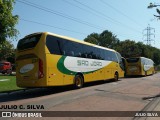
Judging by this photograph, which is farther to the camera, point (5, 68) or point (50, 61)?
point (5, 68)

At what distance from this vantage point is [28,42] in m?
15.9

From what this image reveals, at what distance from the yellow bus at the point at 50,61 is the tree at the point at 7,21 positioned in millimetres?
1259

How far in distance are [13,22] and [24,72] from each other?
3.50 meters

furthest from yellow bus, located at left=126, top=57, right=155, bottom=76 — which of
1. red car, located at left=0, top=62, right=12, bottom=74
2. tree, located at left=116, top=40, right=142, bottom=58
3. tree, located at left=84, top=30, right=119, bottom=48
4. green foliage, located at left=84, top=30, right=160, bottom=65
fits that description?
tree, located at left=84, top=30, right=119, bottom=48

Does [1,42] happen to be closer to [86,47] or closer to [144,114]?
[86,47]

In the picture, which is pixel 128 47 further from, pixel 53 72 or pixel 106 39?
pixel 53 72

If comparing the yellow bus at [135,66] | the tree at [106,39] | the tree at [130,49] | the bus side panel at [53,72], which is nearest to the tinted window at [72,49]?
the bus side panel at [53,72]

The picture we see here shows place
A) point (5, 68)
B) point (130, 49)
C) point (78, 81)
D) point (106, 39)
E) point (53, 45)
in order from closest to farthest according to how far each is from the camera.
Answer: point (53, 45) < point (78, 81) < point (5, 68) < point (130, 49) < point (106, 39)

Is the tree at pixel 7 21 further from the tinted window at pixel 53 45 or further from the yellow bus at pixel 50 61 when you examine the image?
the tinted window at pixel 53 45

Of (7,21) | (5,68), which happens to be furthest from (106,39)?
(7,21)

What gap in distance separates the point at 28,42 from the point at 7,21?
7.09ft

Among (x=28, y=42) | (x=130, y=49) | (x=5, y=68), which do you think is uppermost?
(x=130, y=49)

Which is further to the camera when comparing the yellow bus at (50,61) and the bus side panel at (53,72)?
the bus side panel at (53,72)

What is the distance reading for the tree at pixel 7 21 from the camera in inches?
657
